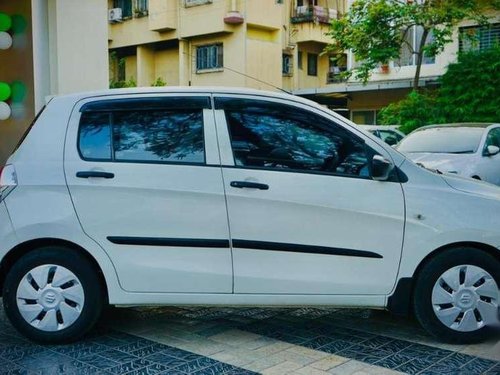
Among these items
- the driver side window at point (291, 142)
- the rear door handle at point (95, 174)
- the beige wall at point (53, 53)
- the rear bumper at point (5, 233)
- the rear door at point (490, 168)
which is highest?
the beige wall at point (53, 53)

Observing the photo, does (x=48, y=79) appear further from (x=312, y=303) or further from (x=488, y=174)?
(x=488, y=174)

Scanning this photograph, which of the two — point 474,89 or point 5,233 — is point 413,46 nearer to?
point 474,89

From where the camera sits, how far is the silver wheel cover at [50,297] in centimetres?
425

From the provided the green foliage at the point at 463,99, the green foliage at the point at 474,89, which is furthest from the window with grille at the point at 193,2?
the green foliage at the point at 474,89

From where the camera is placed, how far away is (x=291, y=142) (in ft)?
14.3

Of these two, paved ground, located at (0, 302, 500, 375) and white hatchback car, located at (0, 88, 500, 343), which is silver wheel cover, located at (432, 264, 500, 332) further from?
paved ground, located at (0, 302, 500, 375)

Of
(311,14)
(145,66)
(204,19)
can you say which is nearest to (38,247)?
(204,19)

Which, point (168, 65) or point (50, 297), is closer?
point (50, 297)

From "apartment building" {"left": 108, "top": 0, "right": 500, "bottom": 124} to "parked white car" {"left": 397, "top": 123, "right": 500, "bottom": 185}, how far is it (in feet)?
41.7

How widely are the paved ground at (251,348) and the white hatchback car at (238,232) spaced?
22 centimetres

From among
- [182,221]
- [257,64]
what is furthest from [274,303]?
[257,64]

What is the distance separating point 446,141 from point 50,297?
845 centimetres

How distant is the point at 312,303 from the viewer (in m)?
4.26

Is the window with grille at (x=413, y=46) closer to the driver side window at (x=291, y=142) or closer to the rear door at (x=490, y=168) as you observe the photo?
the rear door at (x=490, y=168)
